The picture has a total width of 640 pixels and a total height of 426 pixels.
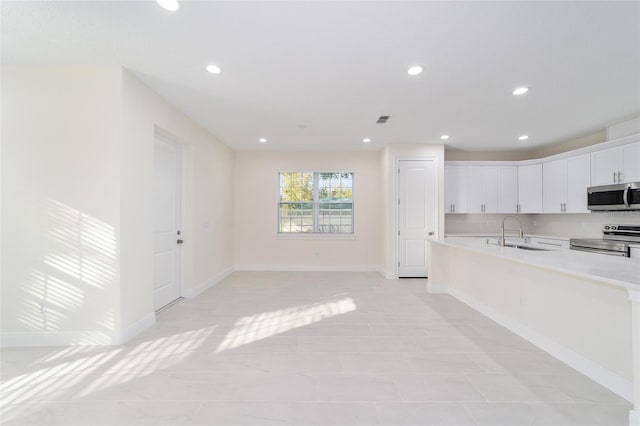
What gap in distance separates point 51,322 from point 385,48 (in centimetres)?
400

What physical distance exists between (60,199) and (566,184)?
24.2 ft

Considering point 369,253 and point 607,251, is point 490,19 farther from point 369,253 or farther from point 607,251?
point 369,253

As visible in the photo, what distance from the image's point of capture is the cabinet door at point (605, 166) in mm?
4227

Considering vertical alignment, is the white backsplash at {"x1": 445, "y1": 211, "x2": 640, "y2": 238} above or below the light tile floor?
above

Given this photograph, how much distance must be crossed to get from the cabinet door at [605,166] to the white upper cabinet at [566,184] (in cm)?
10

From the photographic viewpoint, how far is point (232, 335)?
2.93 metres

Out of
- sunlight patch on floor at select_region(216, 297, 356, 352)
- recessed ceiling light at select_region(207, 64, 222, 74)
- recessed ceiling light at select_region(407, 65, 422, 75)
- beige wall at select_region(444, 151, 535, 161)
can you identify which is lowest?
sunlight patch on floor at select_region(216, 297, 356, 352)

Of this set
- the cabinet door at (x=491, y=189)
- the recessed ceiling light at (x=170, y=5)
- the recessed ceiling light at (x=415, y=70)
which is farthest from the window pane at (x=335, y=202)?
the recessed ceiling light at (x=170, y=5)

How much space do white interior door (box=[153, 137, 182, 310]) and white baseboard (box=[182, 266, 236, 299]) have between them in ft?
0.48

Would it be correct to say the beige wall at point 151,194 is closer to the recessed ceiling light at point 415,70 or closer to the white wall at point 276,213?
the white wall at point 276,213

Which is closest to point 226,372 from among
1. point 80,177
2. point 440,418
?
point 440,418

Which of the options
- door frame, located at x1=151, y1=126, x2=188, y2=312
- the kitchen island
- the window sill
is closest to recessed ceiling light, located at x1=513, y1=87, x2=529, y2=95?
the kitchen island

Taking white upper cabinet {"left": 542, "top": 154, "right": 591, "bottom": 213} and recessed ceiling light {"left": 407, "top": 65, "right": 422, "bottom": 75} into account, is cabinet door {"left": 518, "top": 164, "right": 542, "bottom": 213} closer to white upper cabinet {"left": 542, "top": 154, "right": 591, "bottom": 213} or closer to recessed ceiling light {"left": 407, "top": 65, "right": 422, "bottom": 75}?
white upper cabinet {"left": 542, "top": 154, "right": 591, "bottom": 213}

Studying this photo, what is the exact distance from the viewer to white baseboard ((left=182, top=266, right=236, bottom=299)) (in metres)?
4.28
